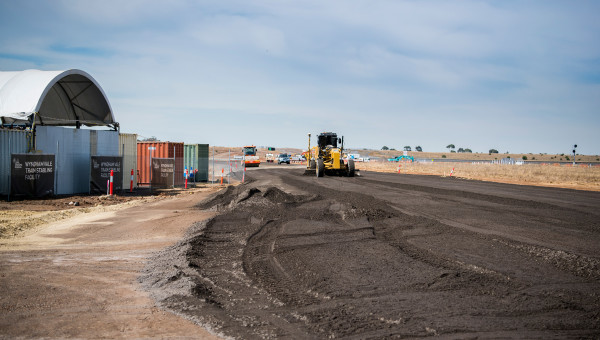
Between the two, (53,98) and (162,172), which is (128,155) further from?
(53,98)

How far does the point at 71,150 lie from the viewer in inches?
904

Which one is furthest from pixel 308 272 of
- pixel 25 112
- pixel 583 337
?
pixel 25 112

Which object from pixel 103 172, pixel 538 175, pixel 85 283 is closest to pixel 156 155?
pixel 103 172

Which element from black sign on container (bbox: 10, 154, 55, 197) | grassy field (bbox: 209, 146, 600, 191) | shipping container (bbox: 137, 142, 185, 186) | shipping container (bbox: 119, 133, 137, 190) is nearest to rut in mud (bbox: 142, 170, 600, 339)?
black sign on container (bbox: 10, 154, 55, 197)

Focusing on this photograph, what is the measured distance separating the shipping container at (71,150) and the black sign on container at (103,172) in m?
0.73

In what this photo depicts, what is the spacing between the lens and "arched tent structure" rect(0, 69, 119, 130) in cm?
2231

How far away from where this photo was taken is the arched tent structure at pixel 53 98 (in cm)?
2231

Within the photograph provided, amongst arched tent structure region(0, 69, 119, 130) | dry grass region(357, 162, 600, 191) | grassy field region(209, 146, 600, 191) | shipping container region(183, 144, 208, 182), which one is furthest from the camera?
grassy field region(209, 146, 600, 191)

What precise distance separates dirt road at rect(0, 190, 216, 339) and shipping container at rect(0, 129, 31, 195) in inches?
312

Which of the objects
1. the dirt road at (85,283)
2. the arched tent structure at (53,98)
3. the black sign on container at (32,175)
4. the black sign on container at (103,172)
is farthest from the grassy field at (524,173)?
the dirt road at (85,283)

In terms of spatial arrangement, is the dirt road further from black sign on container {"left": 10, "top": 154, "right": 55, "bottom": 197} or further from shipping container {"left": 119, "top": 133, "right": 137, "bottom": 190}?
shipping container {"left": 119, "top": 133, "right": 137, "bottom": 190}

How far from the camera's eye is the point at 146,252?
976 centimetres

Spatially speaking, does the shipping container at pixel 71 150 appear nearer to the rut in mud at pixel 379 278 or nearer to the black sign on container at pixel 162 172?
the black sign on container at pixel 162 172

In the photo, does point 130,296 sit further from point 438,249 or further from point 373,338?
point 438,249
